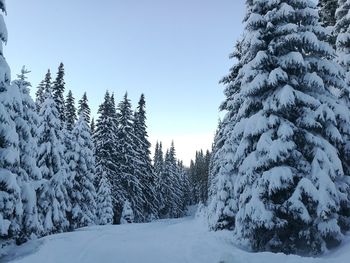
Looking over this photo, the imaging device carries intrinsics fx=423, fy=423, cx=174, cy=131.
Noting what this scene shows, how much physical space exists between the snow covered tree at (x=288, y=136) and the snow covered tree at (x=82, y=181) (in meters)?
22.5

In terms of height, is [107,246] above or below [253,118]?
below

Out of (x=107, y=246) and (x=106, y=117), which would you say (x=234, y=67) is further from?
(x=106, y=117)

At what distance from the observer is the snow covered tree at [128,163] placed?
52625 millimetres

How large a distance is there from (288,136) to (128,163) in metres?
38.2

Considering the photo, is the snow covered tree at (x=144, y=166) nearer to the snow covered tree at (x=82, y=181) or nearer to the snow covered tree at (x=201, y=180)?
the snow covered tree at (x=82, y=181)

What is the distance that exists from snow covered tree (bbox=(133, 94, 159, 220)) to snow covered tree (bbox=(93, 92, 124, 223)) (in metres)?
4.57

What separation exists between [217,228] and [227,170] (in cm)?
384

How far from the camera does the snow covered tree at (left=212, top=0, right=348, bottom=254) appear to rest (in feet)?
54.4

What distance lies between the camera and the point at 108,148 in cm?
5169

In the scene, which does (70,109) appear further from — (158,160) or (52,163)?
(158,160)

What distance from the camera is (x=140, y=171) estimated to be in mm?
56562

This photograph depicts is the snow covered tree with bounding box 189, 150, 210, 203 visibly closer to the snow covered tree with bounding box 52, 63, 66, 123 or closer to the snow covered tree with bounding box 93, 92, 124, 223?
the snow covered tree with bounding box 93, 92, 124, 223

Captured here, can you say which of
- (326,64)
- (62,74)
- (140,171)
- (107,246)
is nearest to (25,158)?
(107,246)

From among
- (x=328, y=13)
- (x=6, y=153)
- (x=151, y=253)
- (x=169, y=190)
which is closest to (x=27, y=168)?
(x=6, y=153)
